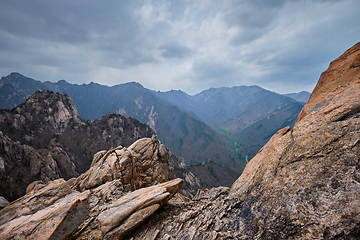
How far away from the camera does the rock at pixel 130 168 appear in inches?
763

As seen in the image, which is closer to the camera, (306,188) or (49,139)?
(306,188)

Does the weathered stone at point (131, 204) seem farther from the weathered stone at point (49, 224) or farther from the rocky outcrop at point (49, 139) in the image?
the rocky outcrop at point (49, 139)

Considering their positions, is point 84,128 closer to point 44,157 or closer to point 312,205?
point 44,157

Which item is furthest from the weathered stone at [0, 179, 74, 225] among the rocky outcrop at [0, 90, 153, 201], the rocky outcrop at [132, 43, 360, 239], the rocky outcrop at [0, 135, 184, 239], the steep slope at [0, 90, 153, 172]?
the steep slope at [0, 90, 153, 172]

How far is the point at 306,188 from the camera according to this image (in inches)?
295

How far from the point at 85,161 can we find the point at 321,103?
142239mm

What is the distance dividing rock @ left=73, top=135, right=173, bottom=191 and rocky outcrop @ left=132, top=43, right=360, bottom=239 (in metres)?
10.5

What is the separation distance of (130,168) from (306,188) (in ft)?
67.4

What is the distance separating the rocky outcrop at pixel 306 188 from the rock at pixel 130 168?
10493 millimetres

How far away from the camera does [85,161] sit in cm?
11619

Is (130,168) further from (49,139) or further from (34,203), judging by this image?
(49,139)

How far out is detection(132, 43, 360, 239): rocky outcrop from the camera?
650 cm

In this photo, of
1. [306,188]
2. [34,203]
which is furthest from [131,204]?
[306,188]

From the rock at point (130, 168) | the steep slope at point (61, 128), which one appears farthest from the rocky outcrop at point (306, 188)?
the steep slope at point (61, 128)
